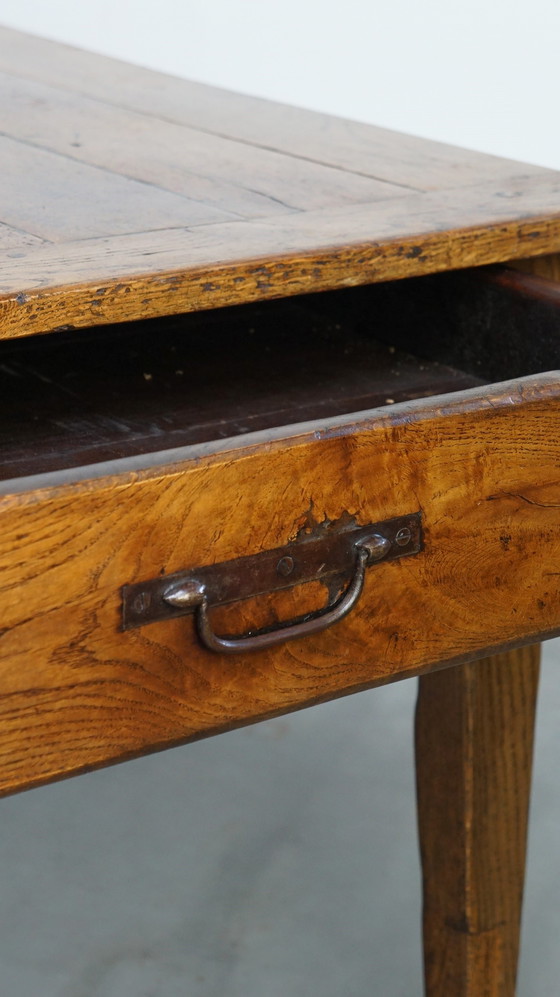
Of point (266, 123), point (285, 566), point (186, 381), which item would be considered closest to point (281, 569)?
point (285, 566)

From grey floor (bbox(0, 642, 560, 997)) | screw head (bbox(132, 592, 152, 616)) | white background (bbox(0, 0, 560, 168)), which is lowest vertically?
grey floor (bbox(0, 642, 560, 997))

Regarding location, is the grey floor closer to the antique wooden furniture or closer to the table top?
the antique wooden furniture

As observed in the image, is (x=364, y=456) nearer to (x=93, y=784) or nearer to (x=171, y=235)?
(x=171, y=235)

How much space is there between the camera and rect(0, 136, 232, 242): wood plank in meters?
0.74

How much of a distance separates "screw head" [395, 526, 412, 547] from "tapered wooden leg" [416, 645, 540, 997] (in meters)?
0.32

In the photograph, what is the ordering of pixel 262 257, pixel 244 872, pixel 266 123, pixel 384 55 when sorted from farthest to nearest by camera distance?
1. pixel 384 55
2. pixel 244 872
3. pixel 266 123
4. pixel 262 257

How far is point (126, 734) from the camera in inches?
21.8

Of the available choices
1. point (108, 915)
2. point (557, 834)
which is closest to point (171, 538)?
point (108, 915)

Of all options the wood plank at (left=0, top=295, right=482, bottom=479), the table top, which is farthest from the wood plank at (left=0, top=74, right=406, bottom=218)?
the wood plank at (left=0, top=295, right=482, bottom=479)

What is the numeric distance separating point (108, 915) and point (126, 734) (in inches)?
25.8

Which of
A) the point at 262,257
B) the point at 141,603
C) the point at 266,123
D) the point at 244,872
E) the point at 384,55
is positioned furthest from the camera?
the point at 384,55

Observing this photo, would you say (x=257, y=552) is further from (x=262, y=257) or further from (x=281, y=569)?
(x=262, y=257)

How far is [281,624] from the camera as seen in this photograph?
0.58m

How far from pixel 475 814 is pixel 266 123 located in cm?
55
